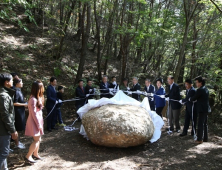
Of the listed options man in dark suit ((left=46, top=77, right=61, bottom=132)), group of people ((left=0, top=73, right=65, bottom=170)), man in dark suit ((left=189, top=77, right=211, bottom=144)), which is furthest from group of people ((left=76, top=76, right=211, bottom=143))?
group of people ((left=0, top=73, right=65, bottom=170))

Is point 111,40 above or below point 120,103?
above

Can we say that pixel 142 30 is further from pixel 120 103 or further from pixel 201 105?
pixel 201 105

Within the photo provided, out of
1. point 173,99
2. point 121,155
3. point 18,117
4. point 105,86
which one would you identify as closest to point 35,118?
point 18,117

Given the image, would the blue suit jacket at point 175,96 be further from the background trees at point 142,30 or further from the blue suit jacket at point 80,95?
the blue suit jacket at point 80,95

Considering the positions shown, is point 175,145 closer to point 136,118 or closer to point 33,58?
point 136,118

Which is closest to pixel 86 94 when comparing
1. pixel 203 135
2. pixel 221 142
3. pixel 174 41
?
pixel 203 135

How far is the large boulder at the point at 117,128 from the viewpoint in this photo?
15.3ft

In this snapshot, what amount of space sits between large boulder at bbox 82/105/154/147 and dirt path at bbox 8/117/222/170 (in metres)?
0.32

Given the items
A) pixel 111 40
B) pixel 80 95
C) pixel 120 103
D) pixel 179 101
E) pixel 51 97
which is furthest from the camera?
pixel 111 40

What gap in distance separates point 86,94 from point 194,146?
4.53m

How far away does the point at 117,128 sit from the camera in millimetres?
4648

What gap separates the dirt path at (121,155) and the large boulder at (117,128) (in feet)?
1.05

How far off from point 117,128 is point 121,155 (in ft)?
2.29

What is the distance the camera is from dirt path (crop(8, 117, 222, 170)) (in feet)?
13.2
